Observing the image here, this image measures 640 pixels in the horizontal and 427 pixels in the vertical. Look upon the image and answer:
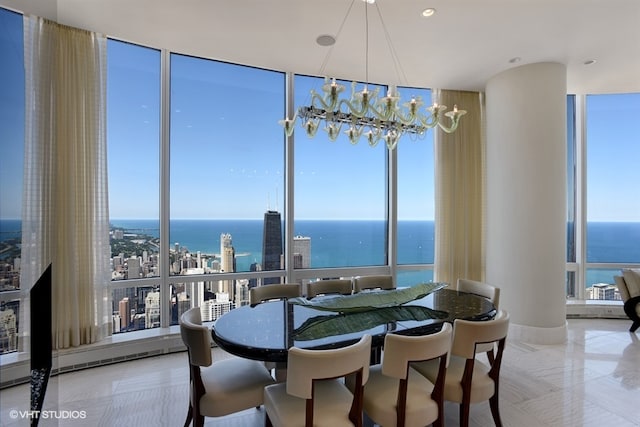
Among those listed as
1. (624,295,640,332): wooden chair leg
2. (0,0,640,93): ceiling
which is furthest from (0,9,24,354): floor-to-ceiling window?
(624,295,640,332): wooden chair leg

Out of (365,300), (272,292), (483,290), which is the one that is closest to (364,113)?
(365,300)

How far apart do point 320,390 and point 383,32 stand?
3259 mm

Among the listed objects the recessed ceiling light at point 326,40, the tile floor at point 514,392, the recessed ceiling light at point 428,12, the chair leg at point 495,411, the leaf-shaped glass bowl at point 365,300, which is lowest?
the tile floor at point 514,392

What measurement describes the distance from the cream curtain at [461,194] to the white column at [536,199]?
2.37 ft

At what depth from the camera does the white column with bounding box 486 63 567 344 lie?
4141 mm

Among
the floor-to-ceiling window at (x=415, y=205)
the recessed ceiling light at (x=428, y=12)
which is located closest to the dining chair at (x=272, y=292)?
the floor-to-ceiling window at (x=415, y=205)

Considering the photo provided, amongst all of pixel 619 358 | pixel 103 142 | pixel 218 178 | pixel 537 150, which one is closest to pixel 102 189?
pixel 103 142

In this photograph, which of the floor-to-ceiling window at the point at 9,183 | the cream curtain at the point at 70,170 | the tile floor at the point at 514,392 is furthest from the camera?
the cream curtain at the point at 70,170

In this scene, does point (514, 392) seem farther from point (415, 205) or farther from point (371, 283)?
point (415, 205)

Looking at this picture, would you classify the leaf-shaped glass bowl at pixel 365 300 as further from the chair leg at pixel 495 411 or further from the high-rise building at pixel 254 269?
the high-rise building at pixel 254 269

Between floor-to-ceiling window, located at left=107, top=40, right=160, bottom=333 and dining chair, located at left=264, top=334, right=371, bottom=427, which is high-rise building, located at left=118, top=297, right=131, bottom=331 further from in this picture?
dining chair, located at left=264, top=334, right=371, bottom=427

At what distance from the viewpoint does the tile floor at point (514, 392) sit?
257 cm

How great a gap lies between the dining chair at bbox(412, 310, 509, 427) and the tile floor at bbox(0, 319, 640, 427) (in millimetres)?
473

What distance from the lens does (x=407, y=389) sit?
2.01 metres
